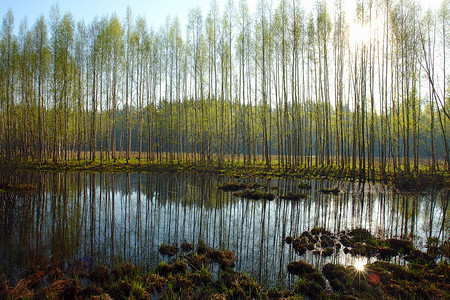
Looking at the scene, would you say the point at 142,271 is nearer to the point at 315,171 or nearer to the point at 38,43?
the point at 315,171

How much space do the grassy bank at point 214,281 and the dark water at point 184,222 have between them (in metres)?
0.43

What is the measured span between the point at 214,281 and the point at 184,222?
429 centimetres

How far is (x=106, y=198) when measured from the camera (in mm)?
12750

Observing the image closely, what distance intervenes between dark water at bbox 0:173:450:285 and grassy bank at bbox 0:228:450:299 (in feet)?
1.40

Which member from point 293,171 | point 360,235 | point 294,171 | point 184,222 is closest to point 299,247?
point 360,235

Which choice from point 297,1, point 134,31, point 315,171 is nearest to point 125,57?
point 134,31

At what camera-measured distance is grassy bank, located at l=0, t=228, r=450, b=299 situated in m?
4.43

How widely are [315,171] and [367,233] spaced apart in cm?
1720

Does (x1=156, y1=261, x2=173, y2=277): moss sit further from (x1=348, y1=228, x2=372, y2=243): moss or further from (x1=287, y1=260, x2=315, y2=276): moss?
(x1=348, y1=228, x2=372, y2=243): moss

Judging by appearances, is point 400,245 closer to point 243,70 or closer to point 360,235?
point 360,235

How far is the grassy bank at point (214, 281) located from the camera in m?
4.43

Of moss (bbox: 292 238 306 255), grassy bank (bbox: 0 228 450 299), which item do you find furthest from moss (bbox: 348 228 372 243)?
moss (bbox: 292 238 306 255)

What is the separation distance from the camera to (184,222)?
9.20 m

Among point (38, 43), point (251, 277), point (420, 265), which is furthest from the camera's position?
point (38, 43)
